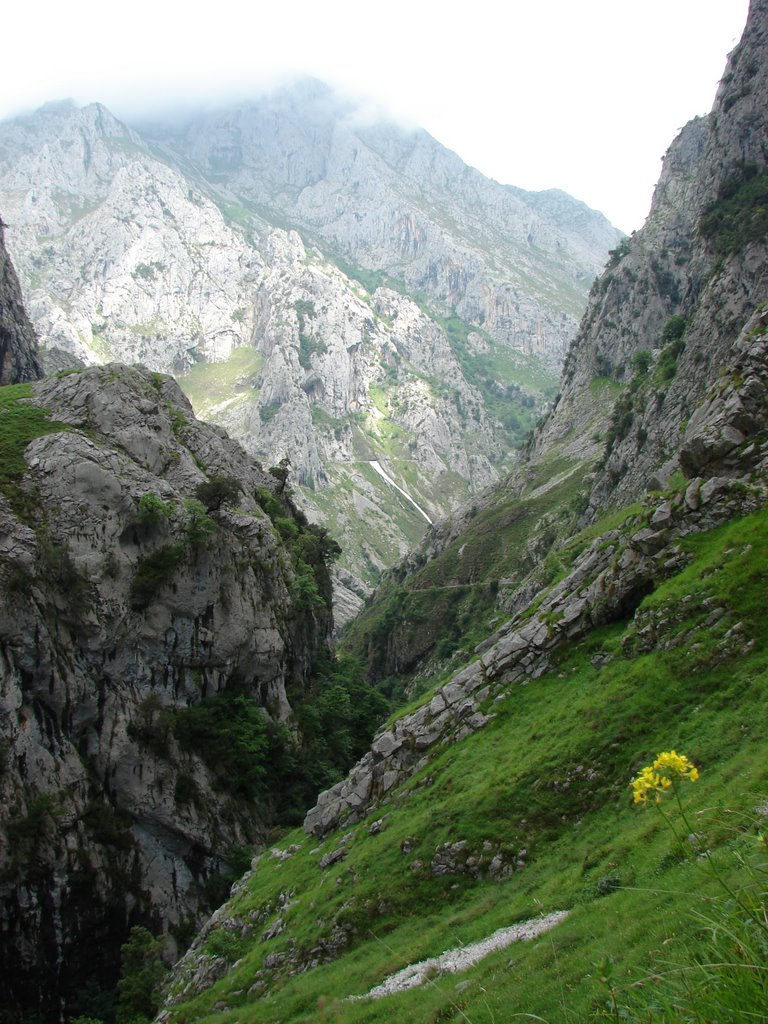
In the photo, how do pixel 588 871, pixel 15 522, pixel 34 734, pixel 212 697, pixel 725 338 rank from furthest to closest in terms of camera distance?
pixel 725 338
pixel 212 697
pixel 15 522
pixel 34 734
pixel 588 871

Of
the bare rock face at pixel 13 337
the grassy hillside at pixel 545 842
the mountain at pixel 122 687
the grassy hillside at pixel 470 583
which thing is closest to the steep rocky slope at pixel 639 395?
the grassy hillside at pixel 470 583

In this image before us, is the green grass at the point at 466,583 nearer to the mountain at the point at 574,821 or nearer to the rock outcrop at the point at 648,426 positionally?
the rock outcrop at the point at 648,426

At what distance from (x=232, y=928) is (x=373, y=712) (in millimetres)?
36512

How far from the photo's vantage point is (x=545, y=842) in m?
20.6

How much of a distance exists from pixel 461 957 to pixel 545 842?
4745 millimetres

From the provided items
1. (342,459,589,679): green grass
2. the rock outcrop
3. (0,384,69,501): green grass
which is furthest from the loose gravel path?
(342,459,589,679): green grass

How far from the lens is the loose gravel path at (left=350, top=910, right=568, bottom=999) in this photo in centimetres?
1603

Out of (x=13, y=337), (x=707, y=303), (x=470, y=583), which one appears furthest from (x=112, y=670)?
(x=707, y=303)

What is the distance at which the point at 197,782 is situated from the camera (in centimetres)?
4688

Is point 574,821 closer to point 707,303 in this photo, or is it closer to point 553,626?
point 553,626

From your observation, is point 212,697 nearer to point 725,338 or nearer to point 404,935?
point 404,935

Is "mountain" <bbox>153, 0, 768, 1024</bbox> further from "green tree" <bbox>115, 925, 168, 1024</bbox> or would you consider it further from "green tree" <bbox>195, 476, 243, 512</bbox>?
"green tree" <bbox>195, 476, 243, 512</bbox>

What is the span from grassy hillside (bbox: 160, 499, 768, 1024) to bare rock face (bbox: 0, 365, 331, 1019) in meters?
13.4

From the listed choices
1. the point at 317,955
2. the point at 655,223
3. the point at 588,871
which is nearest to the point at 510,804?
the point at 588,871
